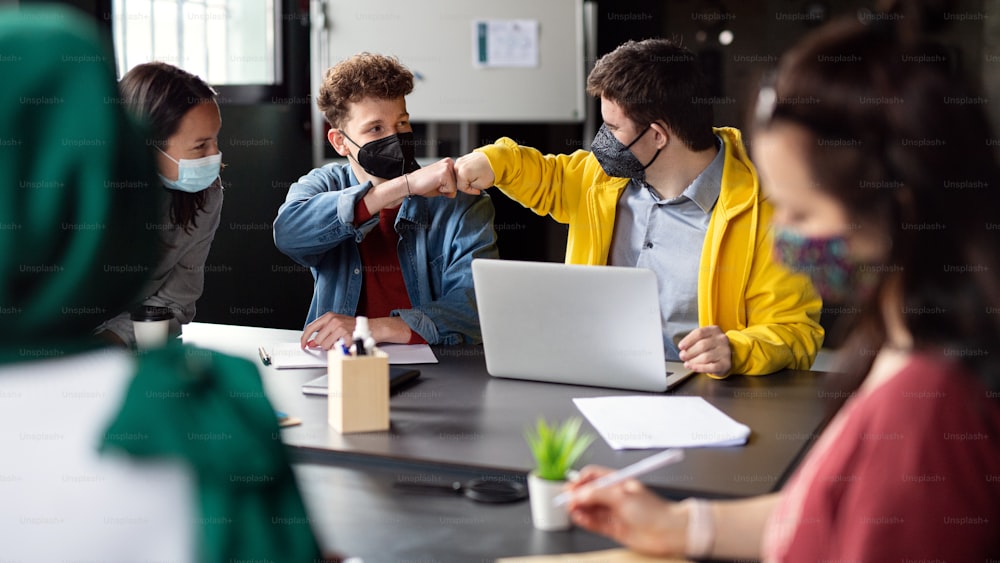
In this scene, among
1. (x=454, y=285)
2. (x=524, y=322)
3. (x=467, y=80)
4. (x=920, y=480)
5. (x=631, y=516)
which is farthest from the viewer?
(x=467, y=80)

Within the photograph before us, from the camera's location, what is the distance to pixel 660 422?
5.63 ft

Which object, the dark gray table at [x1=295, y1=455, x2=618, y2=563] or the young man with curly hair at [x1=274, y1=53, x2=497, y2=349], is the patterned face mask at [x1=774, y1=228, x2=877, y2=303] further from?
the young man with curly hair at [x1=274, y1=53, x2=497, y2=349]

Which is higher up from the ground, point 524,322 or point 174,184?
point 174,184

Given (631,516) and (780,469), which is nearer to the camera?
(631,516)

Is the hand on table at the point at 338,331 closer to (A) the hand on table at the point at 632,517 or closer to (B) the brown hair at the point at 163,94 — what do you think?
(B) the brown hair at the point at 163,94

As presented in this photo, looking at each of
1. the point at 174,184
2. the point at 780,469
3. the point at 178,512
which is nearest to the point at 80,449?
the point at 178,512

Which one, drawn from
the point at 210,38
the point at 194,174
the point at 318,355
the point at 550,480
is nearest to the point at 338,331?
the point at 318,355

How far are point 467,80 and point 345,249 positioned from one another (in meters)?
1.52

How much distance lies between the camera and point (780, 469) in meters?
1.51

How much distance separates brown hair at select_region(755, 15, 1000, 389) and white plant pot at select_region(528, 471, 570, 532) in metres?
0.51

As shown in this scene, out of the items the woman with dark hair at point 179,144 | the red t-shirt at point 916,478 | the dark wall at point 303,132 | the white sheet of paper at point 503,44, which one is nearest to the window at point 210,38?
the dark wall at point 303,132

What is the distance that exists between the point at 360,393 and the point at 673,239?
1.16 m

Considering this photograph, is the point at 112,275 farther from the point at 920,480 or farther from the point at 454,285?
the point at 454,285

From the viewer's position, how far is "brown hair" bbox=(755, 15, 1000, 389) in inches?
37.2
